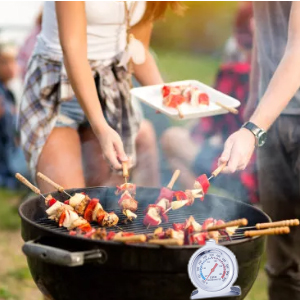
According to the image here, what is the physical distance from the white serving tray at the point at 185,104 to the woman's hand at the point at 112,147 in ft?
1.23

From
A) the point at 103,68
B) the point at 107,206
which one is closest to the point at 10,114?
the point at 103,68

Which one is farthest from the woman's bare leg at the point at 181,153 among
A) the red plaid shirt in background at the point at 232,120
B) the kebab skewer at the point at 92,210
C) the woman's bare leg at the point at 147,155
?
the kebab skewer at the point at 92,210

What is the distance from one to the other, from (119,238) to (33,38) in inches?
142

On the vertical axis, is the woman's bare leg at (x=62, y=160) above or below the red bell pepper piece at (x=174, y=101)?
below

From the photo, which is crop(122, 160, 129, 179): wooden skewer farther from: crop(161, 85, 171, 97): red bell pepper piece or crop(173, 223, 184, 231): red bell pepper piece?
crop(161, 85, 171, 97): red bell pepper piece

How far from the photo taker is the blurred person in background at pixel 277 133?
7.62 ft

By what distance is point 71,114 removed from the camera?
2615 millimetres

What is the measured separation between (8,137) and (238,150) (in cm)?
349

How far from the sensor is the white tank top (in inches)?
98.0

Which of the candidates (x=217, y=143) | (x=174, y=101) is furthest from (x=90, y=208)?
(x=217, y=143)

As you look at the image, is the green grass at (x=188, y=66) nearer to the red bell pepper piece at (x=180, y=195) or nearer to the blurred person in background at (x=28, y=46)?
the blurred person in background at (x=28, y=46)

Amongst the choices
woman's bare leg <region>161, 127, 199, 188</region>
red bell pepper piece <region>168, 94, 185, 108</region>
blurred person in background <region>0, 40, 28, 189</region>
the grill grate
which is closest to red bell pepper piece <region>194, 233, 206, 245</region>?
the grill grate

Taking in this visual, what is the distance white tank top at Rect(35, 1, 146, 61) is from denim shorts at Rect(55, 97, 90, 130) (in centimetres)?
20

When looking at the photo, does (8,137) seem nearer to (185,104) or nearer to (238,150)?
(185,104)
